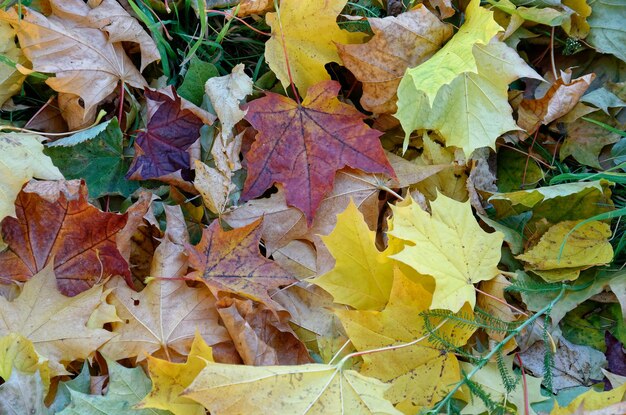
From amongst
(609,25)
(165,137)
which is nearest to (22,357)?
(165,137)

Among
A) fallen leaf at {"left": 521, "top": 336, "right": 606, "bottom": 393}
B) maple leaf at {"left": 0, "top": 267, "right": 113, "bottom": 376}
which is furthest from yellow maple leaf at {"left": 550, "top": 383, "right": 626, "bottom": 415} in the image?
maple leaf at {"left": 0, "top": 267, "right": 113, "bottom": 376}

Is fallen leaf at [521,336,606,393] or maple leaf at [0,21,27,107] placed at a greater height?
maple leaf at [0,21,27,107]

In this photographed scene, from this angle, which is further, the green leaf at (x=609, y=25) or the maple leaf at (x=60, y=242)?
the green leaf at (x=609, y=25)

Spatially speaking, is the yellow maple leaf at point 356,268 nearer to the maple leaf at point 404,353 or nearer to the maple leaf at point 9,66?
the maple leaf at point 404,353

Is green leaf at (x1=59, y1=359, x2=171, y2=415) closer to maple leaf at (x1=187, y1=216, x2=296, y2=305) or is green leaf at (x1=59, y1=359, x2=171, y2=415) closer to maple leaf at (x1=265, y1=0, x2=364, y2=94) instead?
maple leaf at (x1=187, y1=216, x2=296, y2=305)

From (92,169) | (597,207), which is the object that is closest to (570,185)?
(597,207)

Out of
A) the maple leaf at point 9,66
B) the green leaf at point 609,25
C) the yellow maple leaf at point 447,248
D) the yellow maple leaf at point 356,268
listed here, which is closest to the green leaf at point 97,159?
the maple leaf at point 9,66

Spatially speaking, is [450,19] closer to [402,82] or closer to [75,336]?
[402,82]
